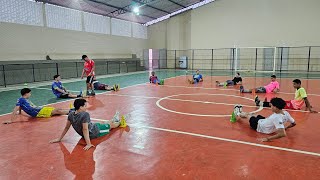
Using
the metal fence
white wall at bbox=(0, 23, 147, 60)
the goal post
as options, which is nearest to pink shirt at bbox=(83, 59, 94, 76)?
the metal fence

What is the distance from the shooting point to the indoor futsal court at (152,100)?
376 cm

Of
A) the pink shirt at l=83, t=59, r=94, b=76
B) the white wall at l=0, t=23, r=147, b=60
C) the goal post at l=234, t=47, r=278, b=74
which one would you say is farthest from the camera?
the goal post at l=234, t=47, r=278, b=74

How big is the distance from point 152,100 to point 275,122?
488 cm

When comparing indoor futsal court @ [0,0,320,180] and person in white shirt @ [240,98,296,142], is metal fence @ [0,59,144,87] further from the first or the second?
person in white shirt @ [240,98,296,142]

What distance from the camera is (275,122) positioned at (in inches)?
183

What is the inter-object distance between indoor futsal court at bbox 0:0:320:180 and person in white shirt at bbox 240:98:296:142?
0.08 ft

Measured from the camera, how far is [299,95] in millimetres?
6926

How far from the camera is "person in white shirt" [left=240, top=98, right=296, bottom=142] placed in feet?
14.9

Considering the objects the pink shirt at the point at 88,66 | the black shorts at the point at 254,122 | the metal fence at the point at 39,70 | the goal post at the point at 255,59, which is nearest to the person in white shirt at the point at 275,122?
the black shorts at the point at 254,122

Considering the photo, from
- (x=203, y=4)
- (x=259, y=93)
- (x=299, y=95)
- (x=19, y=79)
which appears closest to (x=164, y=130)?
(x=299, y=95)

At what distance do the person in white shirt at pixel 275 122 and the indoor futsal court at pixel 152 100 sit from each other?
0.9 inches

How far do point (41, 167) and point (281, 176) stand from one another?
3.52 meters

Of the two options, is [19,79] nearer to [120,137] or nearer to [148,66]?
[120,137]

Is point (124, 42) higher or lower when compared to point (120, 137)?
higher
